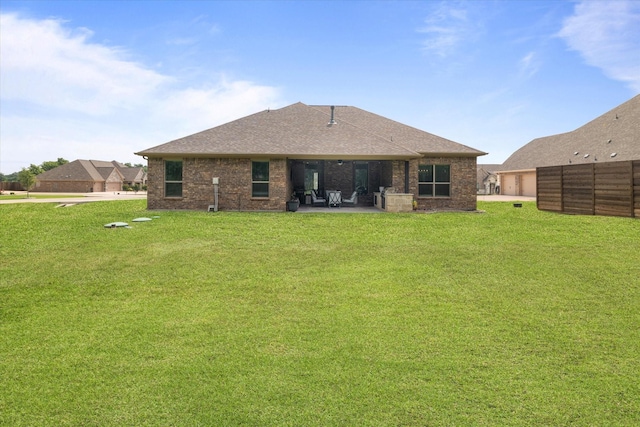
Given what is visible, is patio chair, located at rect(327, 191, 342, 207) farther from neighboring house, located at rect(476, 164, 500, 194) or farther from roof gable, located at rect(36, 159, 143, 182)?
roof gable, located at rect(36, 159, 143, 182)

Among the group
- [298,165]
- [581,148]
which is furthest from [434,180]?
[581,148]

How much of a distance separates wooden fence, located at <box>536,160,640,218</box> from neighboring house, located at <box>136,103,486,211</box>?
3.69 m

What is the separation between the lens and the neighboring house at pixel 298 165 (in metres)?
18.6

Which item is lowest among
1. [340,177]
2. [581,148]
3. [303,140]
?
[340,177]

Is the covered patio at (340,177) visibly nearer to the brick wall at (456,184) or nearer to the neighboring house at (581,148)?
the brick wall at (456,184)

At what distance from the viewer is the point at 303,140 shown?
1967cm

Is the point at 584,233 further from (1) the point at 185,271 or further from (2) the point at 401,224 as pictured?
(1) the point at 185,271

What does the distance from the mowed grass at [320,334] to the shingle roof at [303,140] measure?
8699mm

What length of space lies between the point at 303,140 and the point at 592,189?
545 inches

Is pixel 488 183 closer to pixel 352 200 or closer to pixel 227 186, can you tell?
pixel 352 200

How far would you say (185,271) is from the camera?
812 cm

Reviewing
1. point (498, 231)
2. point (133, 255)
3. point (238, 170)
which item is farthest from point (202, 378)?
point (238, 170)

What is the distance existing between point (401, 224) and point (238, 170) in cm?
900

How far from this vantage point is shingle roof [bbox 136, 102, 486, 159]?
1842cm
